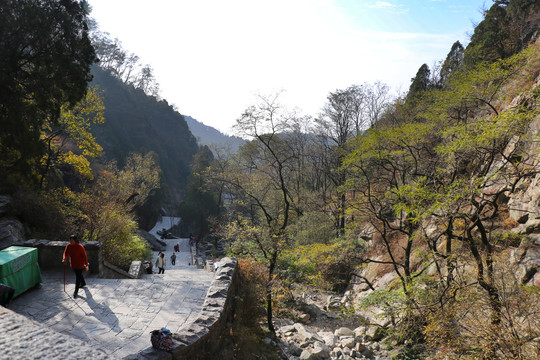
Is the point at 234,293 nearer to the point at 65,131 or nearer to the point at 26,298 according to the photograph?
the point at 26,298

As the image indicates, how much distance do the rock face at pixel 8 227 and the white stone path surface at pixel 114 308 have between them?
221cm

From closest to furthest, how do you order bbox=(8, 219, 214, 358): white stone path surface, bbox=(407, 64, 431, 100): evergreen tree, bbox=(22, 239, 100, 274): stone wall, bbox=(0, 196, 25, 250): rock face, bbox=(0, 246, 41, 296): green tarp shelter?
bbox=(8, 219, 214, 358): white stone path surface → bbox=(0, 246, 41, 296): green tarp shelter → bbox=(22, 239, 100, 274): stone wall → bbox=(0, 196, 25, 250): rock face → bbox=(407, 64, 431, 100): evergreen tree

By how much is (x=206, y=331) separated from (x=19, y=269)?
465cm

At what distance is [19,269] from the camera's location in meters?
6.52

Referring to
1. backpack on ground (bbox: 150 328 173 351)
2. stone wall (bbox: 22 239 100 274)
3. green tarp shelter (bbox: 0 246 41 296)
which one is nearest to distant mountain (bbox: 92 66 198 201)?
stone wall (bbox: 22 239 100 274)

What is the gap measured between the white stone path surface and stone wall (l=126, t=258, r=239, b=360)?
646 millimetres

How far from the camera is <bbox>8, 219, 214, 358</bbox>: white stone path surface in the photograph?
209 inches

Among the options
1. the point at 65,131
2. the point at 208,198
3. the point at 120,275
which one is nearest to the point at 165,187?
→ the point at 208,198

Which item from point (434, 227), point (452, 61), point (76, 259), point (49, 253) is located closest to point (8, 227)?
point (49, 253)

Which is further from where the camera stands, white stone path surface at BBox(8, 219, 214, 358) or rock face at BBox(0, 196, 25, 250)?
rock face at BBox(0, 196, 25, 250)

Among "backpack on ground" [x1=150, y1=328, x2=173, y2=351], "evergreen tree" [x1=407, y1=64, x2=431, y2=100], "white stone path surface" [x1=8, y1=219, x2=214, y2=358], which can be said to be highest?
"evergreen tree" [x1=407, y1=64, x2=431, y2=100]

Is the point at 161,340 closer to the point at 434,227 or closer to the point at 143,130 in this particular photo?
the point at 434,227

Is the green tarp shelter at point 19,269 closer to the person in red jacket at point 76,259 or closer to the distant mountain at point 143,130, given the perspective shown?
the person in red jacket at point 76,259

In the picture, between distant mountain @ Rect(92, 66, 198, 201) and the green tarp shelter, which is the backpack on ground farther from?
distant mountain @ Rect(92, 66, 198, 201)
